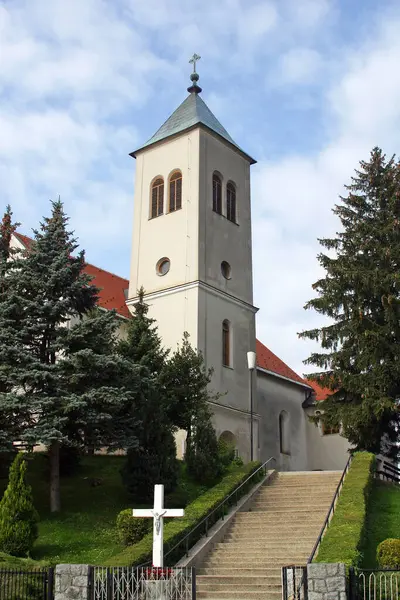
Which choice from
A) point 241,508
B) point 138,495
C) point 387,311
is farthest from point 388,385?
point 138,495

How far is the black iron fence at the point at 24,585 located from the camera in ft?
44.4

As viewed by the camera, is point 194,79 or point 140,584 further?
point 194,79

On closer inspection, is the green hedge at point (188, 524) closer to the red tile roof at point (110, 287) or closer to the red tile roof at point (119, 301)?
the red tile roof at point (119, 301)

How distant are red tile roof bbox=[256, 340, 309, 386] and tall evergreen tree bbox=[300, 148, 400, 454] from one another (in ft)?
31.0

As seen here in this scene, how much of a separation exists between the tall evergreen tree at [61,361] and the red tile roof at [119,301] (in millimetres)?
8862

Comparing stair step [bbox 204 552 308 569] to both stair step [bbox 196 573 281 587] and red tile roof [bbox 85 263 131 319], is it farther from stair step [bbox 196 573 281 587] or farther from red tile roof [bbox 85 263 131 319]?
red tile roof [bbox 85 263 131 319]

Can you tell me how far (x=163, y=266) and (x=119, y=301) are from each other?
2939mm

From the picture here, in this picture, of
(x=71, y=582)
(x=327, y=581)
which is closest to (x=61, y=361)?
(x=71, y=582)

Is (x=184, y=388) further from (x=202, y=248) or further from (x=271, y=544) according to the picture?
(x=202, y=248)

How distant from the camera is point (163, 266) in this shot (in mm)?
33469

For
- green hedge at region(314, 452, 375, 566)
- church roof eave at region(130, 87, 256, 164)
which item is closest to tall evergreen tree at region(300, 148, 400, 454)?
green hedge at region(314, 452, 375, 566)

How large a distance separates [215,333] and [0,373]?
13058mm

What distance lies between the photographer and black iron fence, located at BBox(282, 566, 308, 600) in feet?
42.8

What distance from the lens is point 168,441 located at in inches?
866
